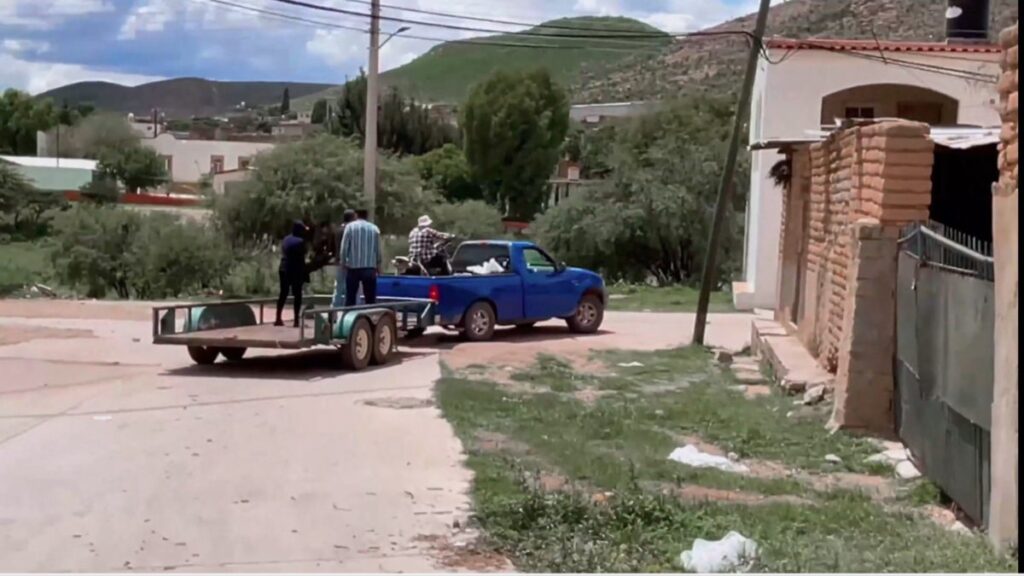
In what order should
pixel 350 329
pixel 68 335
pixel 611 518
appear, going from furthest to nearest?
1. pixel 68 335
2. pixel 350 329
3. pixel 611 518

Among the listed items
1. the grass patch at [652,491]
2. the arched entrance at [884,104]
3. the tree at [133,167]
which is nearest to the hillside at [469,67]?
the tree at [133,167]

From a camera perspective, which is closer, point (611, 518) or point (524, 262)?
point (611, 518)

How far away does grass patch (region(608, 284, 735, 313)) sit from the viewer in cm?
3238

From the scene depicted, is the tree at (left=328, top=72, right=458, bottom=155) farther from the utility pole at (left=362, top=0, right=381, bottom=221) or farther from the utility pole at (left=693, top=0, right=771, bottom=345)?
the utility pole at (left=693, top=0, right=771, bottom=345)

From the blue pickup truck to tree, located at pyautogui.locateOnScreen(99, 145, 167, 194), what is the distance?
68466mm

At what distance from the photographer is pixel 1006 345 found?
26.6ft

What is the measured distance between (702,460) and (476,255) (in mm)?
11950

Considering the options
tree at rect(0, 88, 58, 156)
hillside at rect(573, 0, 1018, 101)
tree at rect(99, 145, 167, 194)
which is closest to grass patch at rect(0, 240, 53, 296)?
hillside at rect(573, 0, 1018, 101)

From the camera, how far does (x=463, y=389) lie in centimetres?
1520

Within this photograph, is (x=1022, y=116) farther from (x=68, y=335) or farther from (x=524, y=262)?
(x=68, y=335)

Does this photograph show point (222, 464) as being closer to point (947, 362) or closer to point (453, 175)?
point (947, 362)

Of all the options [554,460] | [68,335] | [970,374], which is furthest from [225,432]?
[68,335]

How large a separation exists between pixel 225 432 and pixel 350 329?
5033mm

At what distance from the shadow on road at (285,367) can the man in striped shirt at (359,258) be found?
2.99 feet
